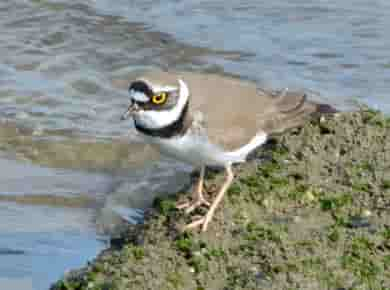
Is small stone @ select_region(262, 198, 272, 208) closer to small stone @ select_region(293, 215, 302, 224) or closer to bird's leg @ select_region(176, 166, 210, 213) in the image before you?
small stone @ select_region(293, 215, 302, 224)

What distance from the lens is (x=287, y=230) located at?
210 inches

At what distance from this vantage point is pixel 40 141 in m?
9.30

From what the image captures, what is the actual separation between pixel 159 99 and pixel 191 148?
353 millimetres

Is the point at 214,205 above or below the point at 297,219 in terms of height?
below

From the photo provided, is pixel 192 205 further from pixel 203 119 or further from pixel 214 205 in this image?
pixel 203 119

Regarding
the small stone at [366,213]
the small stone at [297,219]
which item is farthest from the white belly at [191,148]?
the small stone at [366,213]

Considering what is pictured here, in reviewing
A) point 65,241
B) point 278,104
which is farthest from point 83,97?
point 278,104

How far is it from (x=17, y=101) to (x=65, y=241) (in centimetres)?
331

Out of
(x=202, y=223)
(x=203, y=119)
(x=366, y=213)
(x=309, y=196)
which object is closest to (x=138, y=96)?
(x=203, y=119)

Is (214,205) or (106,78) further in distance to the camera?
(106,78)

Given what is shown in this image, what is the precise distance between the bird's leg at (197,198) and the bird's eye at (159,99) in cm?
60

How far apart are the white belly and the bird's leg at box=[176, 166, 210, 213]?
24cm

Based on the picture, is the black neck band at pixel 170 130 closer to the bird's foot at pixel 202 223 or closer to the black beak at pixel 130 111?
the black beak at pixel 130 111

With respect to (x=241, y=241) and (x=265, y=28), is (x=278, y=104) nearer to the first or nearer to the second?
(x=241, y=241)
